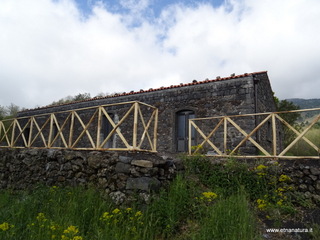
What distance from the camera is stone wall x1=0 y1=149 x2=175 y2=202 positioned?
4492 mm

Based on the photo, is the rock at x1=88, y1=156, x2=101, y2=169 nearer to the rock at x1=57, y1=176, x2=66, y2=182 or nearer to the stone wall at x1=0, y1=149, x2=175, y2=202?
the stone wall at x1=0, y1=149, x2=175, y2=202

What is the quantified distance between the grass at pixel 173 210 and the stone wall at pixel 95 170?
235 mm

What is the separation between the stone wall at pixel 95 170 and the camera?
4.49 meters

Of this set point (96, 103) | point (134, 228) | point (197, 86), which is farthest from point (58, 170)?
point (96, 103)

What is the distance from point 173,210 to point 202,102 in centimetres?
597

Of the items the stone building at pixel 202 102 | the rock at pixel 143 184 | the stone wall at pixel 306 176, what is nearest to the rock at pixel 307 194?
the stone wall at pixel 306 176

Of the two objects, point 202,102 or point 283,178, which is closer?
point 283,178

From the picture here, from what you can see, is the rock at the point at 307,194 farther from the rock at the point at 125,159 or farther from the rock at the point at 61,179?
the rock at the point at 61,179

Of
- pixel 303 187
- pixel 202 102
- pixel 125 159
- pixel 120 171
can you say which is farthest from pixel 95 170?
pixel 202 102

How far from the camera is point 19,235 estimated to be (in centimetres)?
358

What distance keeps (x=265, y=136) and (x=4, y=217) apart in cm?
861

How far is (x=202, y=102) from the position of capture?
366 inches

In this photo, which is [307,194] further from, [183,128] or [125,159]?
[183,128]

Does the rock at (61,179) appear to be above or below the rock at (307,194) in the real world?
above
